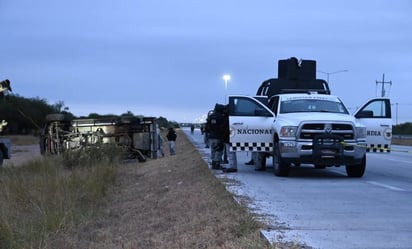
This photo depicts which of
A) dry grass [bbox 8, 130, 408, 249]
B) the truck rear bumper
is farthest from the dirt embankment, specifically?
the truck rear bumper

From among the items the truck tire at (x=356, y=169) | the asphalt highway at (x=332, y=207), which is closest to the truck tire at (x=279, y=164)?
the asphalt highway at (x=332, y=207)

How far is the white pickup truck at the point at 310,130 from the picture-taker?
1305cm

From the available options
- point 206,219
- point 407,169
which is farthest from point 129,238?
point 407,169

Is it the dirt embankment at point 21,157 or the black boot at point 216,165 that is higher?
the black boot at point 216,165

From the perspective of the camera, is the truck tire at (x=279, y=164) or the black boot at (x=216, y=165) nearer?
the truck tire at (x=279, y=164)

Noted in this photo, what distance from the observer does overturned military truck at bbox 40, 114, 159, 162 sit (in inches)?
1011

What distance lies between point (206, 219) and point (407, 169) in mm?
11434

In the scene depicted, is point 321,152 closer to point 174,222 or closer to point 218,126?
point 218,126

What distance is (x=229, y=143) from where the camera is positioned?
14.7 metres

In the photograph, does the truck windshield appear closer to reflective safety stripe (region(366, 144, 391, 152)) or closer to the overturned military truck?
reflective safety stripe (region(366, 144, 391, 152))

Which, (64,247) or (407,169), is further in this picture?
(407,169)

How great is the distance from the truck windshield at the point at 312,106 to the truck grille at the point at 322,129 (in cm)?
120

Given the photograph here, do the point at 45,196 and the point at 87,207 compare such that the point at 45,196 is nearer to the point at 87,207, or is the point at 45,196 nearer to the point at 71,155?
the point at 87,207

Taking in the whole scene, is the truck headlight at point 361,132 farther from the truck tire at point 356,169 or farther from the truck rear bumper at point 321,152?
the truck tire at point 356,169
